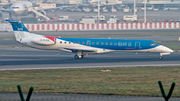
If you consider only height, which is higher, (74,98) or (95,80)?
(74,98)

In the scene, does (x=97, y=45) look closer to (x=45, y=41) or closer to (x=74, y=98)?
(x=45, y=41)

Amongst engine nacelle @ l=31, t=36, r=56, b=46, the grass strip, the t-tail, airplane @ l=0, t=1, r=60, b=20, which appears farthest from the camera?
airplane @ l=0, t=1, r=60, b=20

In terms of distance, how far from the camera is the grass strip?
66.2 feet

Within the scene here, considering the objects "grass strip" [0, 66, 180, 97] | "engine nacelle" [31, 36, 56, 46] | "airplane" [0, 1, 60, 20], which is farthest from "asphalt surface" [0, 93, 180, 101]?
"airplane" [0, 1, 60, 20]

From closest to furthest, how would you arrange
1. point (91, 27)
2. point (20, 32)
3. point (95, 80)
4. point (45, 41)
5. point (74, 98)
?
point (74, 98)
point (95, 80)
point (45, 41)
point (20, 32)
point (91, 27)

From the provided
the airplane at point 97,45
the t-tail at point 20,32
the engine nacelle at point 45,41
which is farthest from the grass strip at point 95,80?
the t-tail at point 20,32

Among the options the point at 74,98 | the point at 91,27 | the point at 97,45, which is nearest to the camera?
the point at 74,98

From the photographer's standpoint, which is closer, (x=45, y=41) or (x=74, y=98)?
(x=74, y=98)

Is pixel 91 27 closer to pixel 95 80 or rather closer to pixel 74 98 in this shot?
pixel 95 80

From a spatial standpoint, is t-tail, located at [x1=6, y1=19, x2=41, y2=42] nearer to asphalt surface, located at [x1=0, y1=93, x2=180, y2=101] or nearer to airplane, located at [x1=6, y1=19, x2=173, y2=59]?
airplane, located at [x1=6, y1=19, x2=173, y2=59]

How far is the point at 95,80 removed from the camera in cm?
2553

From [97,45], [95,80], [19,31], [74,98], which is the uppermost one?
[74,98]

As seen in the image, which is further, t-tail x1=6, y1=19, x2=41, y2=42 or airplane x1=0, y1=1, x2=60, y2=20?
airplane x1=0, y1=1, x2=60, y2=20

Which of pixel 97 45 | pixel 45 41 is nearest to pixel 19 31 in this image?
pixel 45 41
